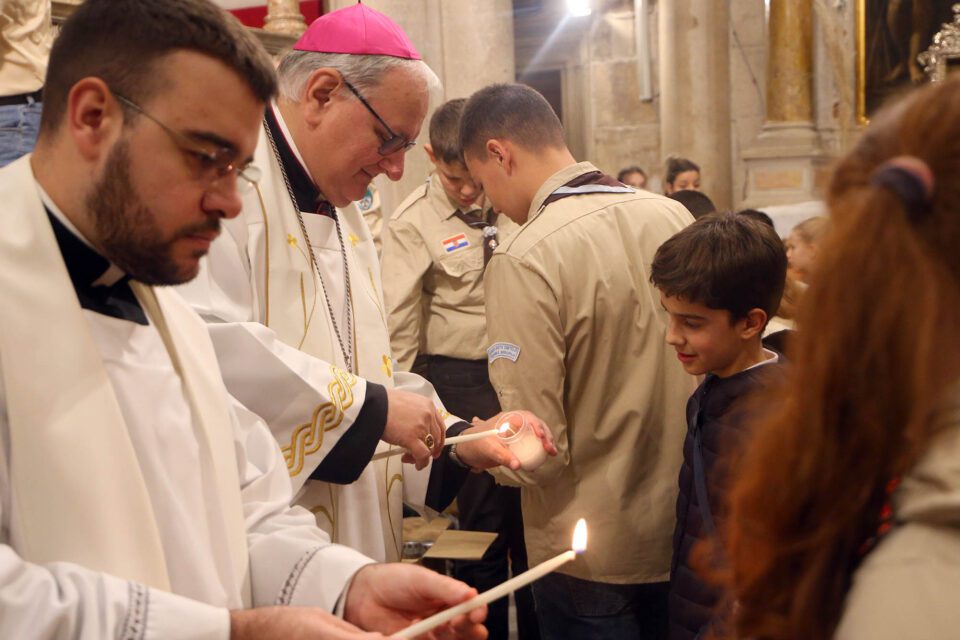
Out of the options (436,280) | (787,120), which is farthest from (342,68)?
(787,120)

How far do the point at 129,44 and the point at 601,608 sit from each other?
2060mm

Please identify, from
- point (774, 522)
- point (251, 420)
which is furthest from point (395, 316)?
point (774, 522)

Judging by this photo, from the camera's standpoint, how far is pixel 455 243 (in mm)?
4891

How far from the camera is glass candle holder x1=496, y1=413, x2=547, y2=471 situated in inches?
101

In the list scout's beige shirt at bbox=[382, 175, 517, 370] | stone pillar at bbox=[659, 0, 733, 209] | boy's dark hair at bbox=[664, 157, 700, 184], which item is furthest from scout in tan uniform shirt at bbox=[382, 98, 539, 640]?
stone pillar at bbox=[659, 0, 733, 209]

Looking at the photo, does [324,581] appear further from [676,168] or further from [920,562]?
[676,168]

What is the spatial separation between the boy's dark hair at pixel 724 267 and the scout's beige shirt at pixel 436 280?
7.50 ft

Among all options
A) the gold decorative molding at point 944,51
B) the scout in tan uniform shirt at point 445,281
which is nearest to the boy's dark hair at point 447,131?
the scout in tan uniform shirt at point 445,281

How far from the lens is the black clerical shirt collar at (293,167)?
8.75 feet

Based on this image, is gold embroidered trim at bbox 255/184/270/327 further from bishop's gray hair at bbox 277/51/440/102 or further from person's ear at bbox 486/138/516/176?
person's ear at bbox 486/138/516/176

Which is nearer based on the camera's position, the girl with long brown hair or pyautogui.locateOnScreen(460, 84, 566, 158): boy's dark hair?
the girl with long brown hair

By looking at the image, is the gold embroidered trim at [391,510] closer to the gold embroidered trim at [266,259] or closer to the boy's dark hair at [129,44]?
the gold embroidered trim at [266,259]

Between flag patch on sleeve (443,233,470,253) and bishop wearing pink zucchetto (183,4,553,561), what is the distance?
191 cm

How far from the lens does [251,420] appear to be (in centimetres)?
209
